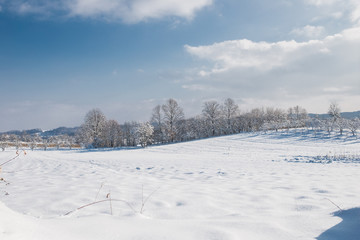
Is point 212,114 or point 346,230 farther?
point 212,114

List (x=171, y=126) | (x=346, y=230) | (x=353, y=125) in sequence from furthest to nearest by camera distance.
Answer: (x=171, y=126)
(x=353, y=125)
(x=346, y=230)

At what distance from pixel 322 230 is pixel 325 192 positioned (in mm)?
2762

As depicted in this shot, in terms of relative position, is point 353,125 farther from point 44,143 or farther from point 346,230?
point 44,143

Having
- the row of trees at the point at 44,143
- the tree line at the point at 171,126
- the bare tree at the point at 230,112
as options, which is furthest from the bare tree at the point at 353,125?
the row of trees at the point at 44,143

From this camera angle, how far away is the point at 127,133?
6462cm

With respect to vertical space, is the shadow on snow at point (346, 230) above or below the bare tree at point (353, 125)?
above

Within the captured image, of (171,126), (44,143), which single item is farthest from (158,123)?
(44,143)

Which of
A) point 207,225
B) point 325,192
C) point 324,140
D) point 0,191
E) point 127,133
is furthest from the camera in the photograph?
point 127,133

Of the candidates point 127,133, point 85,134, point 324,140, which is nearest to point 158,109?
point 127,133

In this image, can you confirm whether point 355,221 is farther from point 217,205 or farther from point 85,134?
point 85,134

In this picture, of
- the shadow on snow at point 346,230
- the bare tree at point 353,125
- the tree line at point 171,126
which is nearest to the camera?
the shadow on snow at point 346,230

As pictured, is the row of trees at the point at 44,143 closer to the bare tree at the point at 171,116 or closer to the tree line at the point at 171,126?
the tree line at the point at 171,126

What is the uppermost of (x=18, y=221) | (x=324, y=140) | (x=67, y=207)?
(x=18, y=221)

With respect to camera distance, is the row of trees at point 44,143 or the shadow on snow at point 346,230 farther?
the row of trees at point 44,143
